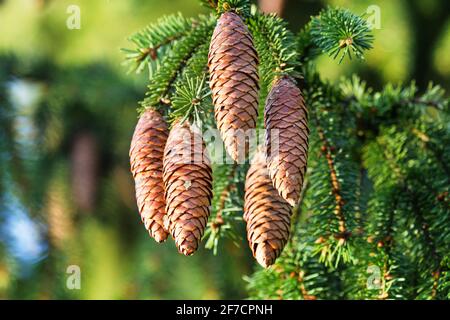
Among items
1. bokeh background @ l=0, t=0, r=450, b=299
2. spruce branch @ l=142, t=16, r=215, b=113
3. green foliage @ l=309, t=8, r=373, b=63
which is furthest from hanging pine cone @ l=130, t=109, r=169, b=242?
bokeh background @ l=0, t=0, r=450, b=299

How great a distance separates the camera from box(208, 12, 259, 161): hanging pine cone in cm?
85

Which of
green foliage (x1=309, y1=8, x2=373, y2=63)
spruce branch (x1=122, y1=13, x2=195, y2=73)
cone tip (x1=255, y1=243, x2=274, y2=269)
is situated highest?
spruce branch (x1=122, y1=13, x2=195, y2=73)

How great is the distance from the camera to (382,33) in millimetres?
2131

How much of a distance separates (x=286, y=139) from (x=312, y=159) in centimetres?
31

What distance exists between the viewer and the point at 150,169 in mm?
969

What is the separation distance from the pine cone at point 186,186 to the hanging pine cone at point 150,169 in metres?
0.04

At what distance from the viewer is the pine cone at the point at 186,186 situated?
2.82ft

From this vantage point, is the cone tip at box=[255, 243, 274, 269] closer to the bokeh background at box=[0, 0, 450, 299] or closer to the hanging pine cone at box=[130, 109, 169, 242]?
the hanging pine cone at box=[130, 109, 169, 242]

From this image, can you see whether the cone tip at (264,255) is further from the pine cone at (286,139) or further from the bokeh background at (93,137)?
the bokeh background at (93,137)

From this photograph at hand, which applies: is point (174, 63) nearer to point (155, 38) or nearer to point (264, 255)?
point (155, 38)

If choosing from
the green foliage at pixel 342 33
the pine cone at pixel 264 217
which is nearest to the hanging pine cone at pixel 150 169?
the pine cone at pixel 264 217
